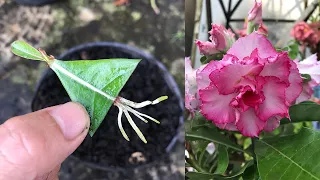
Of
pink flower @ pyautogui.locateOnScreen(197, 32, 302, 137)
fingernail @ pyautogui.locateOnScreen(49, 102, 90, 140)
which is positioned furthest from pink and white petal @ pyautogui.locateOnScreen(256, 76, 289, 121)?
fingernail @ pyautogui.locateOnScreen(49, 102, 90, 140)

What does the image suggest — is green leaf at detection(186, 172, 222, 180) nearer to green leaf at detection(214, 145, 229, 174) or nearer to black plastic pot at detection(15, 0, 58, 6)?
green leaf at detection(214, 145, 229, 174)

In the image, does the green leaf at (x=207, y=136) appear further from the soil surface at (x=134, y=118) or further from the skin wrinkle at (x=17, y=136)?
the skin wrinkle at (x=17, y=136)

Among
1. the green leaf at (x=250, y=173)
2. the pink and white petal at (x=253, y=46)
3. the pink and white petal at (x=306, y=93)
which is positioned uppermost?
the pink and white petal at (x=253, y=46)

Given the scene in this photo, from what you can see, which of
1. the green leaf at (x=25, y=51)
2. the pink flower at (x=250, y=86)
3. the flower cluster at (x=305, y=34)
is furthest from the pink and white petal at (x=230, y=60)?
the flower cluster at (x=305, y=34)

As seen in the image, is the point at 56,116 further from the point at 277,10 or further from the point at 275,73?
the point at 277,10

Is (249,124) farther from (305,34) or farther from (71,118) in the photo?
(305,34)

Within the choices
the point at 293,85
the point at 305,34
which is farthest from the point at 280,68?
the point at 305,34

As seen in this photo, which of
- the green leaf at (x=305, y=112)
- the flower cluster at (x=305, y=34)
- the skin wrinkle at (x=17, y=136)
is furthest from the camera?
the flower cluster at (x=305, y=34)
